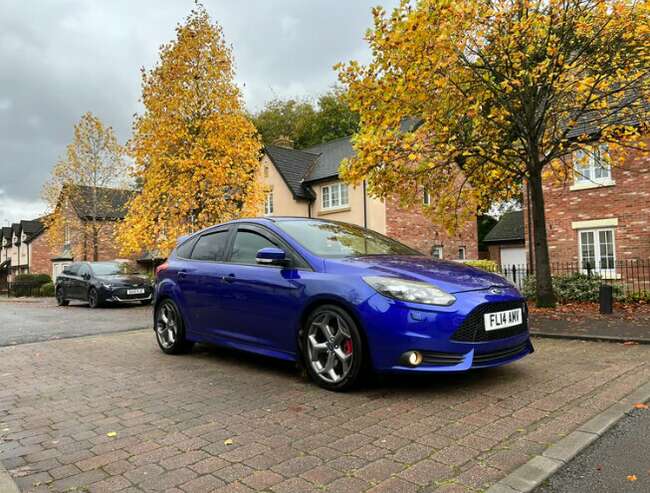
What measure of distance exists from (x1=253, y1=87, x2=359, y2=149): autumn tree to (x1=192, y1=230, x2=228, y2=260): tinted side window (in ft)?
114

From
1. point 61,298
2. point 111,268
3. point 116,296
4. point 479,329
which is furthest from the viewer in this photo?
point 61,298

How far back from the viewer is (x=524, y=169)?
12.0 meters

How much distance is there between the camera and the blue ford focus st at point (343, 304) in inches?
163

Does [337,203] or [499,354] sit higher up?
[337,203]

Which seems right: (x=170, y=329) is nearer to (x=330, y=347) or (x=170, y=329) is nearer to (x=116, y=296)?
(x=330, y=347)

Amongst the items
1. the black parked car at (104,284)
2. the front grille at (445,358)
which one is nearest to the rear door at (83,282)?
the black parked car at (104,284)

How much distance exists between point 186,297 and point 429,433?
3747 mm

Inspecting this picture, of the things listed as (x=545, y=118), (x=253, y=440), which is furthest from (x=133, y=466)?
(x=545, y=118)

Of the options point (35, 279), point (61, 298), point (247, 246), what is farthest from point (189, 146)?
point (35, 279)

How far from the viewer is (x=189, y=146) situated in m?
17.1

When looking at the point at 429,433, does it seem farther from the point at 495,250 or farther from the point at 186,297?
the point at 495,250

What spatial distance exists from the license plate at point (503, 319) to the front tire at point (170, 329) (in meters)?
3.81

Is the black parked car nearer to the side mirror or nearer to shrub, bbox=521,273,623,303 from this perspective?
shrub, bbox=521,273,623,303

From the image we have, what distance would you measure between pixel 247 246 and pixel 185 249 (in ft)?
4.67
